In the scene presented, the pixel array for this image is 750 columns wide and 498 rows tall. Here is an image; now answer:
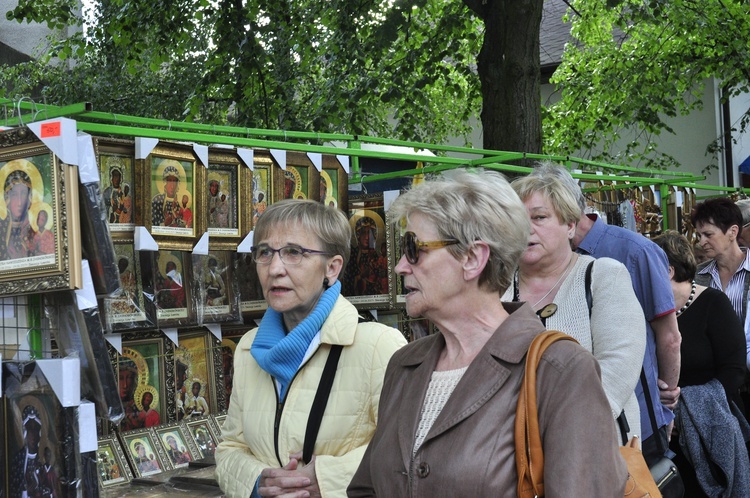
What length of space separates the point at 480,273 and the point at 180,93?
38.4ft

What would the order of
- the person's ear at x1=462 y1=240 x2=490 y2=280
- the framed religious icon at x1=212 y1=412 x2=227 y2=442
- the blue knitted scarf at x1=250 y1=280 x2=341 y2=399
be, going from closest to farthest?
the person's ear at x1=462 y1=240 x2=490 y2=280, the blue knitted scarf at x1=250 y1=280 x2=341 y2=399, the framed religious icon at x1=212 y1=412 x2=227 y2=442

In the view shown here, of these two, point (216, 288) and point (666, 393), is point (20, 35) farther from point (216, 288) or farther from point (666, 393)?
point (666, 393)

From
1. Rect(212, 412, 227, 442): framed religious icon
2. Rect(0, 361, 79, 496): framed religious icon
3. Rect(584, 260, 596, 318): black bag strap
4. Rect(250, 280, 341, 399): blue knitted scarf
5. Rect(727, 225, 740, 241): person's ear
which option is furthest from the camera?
Rect(727, 225, 740, 241): person's ear

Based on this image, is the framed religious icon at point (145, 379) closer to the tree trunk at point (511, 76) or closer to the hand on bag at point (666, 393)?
the hand on bag at point (666, 393)

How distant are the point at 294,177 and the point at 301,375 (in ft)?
4.98

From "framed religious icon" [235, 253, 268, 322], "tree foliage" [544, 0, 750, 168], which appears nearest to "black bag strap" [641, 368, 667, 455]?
"framed religious icon" [235, 253, 268, 322]

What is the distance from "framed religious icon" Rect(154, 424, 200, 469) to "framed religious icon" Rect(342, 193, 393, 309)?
107 centimetres

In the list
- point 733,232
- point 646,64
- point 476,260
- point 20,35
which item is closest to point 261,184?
point 476,260

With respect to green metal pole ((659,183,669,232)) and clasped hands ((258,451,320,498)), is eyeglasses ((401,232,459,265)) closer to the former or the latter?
clasped hands ((258,451,320,498))

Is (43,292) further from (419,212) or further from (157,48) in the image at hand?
(157,48)

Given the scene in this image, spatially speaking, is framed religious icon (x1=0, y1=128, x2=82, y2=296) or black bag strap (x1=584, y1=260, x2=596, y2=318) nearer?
framed religious icon (x1=0, y1=128, x2=82, y2=296)

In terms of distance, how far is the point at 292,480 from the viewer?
2.93m

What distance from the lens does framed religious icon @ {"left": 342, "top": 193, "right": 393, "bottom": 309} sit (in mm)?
4773

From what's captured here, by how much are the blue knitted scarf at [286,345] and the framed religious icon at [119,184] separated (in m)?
0.88
